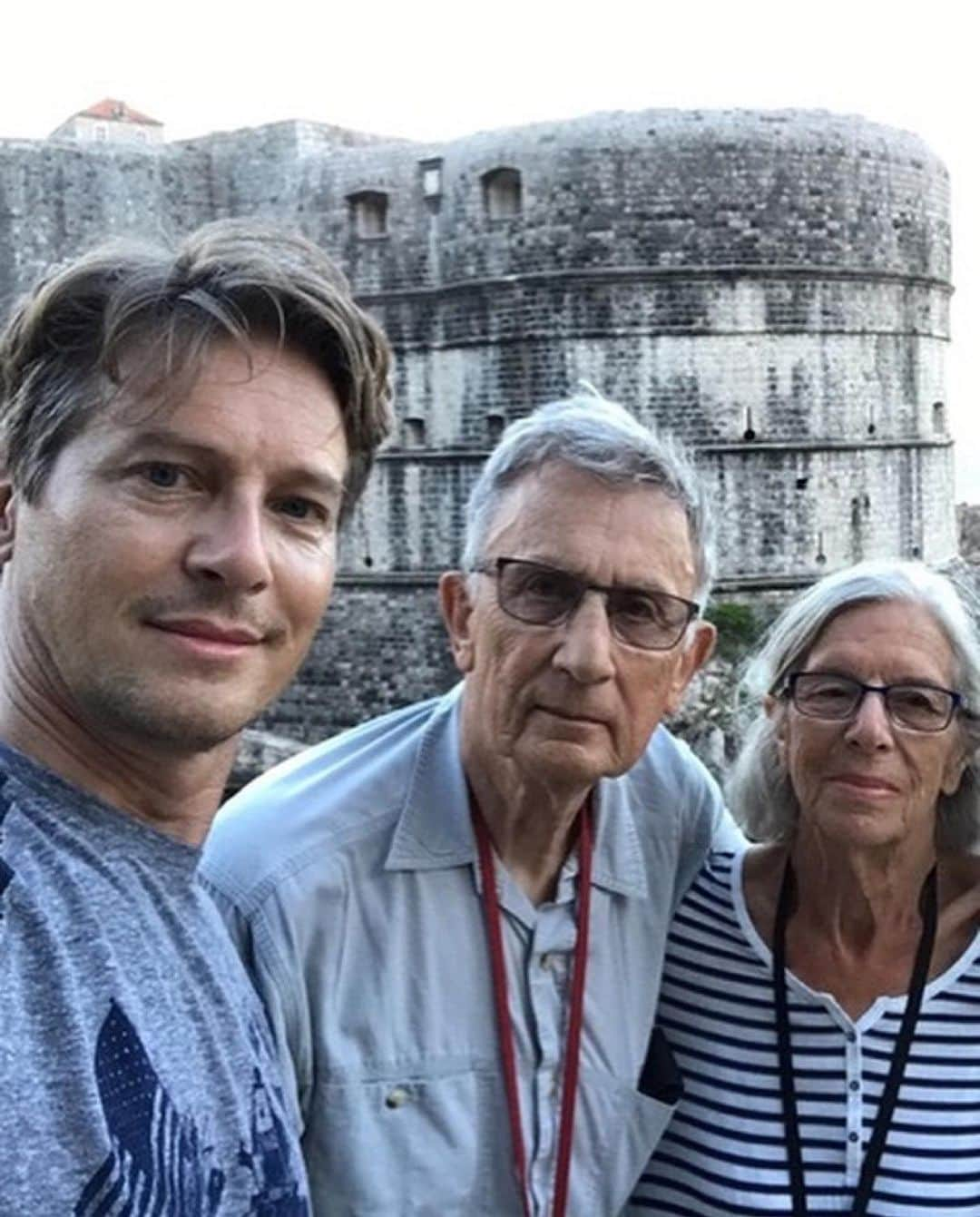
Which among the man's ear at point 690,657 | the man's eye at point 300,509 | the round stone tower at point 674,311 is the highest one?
the round stone tower at point 674,311

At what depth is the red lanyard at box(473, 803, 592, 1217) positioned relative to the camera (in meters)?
1.79

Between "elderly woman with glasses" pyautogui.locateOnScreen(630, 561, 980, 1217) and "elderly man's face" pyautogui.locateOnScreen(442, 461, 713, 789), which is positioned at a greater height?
"elderly man's face" pyautogui.locateOnScreen(442, 461, 713, 789)

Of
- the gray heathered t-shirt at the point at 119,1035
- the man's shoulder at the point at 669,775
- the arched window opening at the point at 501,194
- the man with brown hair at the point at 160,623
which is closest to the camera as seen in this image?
the gray heathered t-shirt at the point at 119,1035

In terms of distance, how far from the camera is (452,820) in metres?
1.88

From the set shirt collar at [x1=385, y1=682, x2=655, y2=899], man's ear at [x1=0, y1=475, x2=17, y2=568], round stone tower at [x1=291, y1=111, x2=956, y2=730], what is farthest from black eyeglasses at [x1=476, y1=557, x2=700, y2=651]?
round stone tower at [x1=291, y1=111, x2=956, y2=730]

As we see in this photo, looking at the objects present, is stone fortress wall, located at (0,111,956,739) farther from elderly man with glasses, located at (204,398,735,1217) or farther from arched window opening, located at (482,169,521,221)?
elderly man with glasses, located at (204,398,735,1217)

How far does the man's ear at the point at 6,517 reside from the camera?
1389 mm

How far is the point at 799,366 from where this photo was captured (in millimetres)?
15648

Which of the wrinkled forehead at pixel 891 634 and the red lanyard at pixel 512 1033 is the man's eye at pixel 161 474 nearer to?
the red lanyard at pixel 512 1033

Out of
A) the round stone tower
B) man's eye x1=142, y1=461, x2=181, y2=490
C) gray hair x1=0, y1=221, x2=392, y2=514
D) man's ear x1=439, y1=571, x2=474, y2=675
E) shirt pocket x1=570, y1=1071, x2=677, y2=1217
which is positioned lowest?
shirt pocket x1=570, y1=1071, x2=677, y2=1217

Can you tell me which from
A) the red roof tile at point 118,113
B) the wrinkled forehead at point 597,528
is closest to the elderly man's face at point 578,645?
the wrinkled forehead at point 597,528

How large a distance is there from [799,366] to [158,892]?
14925 mm

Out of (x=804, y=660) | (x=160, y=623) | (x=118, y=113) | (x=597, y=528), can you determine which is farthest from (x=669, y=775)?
(x=118, y=113)

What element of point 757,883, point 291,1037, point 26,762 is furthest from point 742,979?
point 26,762
